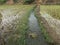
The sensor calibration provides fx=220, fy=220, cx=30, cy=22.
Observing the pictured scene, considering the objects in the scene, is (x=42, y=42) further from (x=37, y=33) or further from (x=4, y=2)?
(x=4, y=2)

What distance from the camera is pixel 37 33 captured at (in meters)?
13.6

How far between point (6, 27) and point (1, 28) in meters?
0.71

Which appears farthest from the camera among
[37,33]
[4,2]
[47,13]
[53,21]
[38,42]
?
[4,2]

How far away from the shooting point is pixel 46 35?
12.7 meters

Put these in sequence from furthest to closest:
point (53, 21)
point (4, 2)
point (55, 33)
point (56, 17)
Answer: point (4, 2)
point (56, 17)
point (53, 21)
point (55, 33)

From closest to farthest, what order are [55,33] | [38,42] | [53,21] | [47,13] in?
[38,42], [55,33], [53,21], [47,13]

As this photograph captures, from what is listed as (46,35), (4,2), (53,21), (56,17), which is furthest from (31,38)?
(4,2)

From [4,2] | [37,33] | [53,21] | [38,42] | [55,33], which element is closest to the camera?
[38,42]

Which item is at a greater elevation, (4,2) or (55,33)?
(55,33)

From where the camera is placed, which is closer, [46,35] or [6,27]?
[46,35]

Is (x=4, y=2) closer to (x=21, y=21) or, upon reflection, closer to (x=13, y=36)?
(x=21, y=21)

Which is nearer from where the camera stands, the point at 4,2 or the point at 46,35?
the point at 46,35

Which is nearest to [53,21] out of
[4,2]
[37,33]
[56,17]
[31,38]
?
[56,17]

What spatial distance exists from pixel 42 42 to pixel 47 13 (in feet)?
23.2
